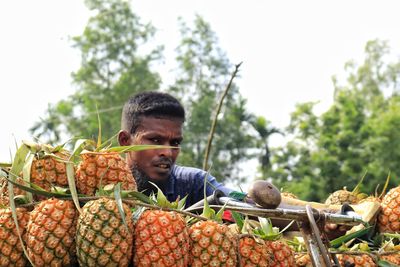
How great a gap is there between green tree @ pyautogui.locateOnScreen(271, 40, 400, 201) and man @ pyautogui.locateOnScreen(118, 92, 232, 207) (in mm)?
22689

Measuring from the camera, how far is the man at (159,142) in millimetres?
4754

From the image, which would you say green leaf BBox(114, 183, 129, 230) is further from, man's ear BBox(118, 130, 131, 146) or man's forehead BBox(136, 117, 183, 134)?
man's ear BBox(118, 130, 131, 146)

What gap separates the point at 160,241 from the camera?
269 cm

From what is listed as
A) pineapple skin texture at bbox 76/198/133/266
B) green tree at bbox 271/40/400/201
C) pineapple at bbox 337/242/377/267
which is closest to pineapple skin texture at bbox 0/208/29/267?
pineapple skin texture at bbox 76/198/133/266

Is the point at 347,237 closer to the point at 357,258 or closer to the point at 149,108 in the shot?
the point at 357,258

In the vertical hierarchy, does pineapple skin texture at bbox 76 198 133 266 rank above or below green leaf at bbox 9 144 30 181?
below

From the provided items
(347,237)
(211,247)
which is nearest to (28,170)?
(211,247)

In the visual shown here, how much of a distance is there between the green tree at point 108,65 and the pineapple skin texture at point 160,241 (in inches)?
1291

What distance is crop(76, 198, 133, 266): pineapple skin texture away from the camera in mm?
2621

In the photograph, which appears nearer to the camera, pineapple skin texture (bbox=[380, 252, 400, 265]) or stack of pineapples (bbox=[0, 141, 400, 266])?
stack of pineapples (bbox=[0, 141, 400, 266])

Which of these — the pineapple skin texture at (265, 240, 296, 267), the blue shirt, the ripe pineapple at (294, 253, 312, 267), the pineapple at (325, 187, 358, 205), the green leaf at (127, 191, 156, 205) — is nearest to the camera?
the green leaf at (127, 191, 156, 205)

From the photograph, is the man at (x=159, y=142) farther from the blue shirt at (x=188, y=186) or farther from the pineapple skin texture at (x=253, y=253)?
the pineapple skin texture at (x=253, y=253)

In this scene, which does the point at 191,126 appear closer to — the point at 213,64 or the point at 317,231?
the point at 213,64

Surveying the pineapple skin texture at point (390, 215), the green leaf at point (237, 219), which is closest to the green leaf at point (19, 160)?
the green leaf at point (237, 219)
